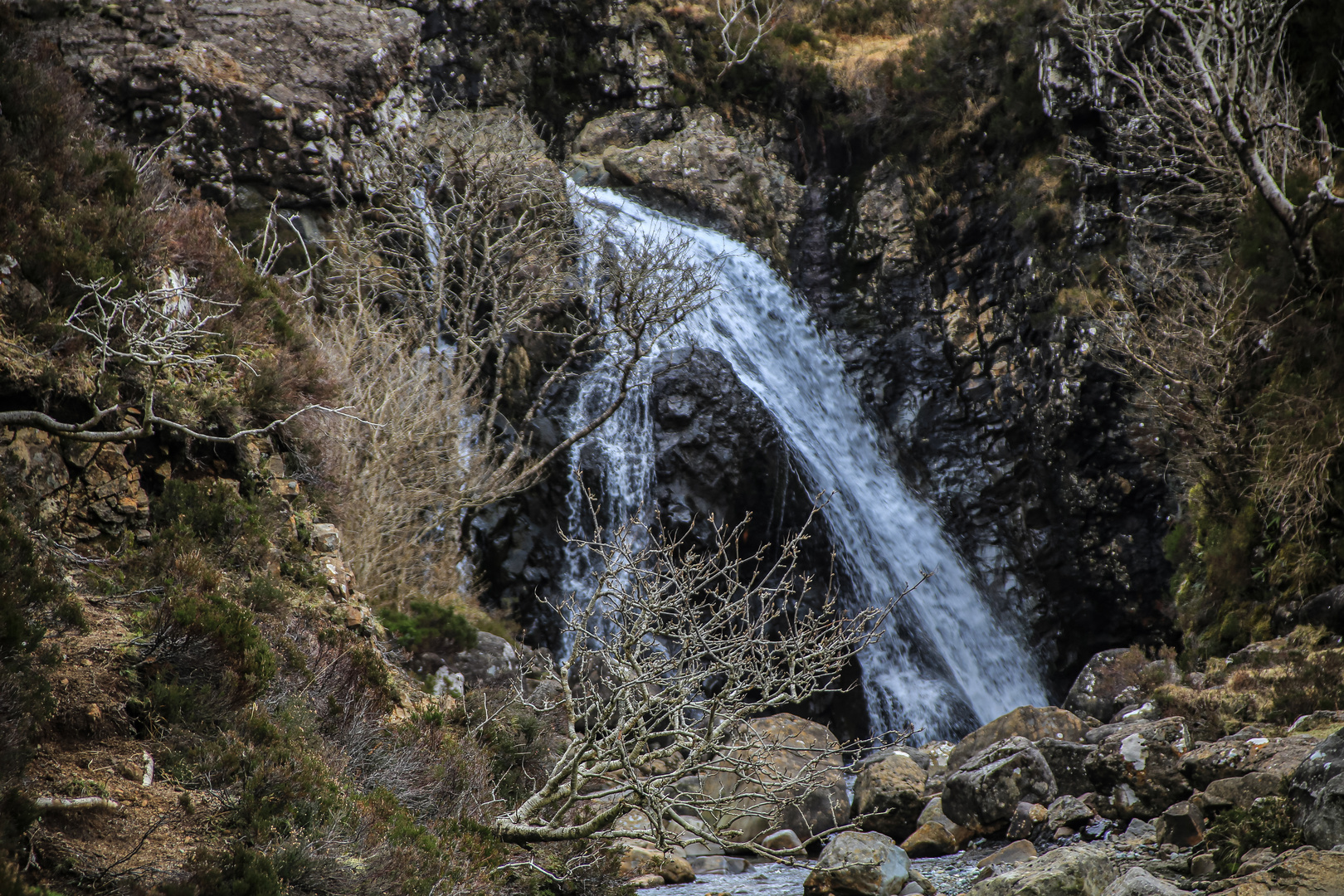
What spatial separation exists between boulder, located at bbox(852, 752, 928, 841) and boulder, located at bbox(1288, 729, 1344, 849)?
190 inches

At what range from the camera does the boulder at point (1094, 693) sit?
14.2m

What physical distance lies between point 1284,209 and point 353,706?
1280 centimetres

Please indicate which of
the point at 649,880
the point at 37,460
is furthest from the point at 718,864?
the point at 37,460

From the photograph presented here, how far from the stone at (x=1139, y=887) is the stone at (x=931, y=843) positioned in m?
3.37

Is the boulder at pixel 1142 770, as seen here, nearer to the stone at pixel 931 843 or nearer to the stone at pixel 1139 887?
the stone at pixel 931 843


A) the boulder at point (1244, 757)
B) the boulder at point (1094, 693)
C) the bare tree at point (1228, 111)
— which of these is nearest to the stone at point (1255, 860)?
the boulder at point (1244, 757)

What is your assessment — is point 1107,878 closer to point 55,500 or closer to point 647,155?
point 55,500

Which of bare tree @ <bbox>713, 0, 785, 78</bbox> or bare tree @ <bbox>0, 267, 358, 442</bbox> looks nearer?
bare tree @ <bbox>0, 267, 358, 442</bbox>

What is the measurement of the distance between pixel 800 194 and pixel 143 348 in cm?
1920

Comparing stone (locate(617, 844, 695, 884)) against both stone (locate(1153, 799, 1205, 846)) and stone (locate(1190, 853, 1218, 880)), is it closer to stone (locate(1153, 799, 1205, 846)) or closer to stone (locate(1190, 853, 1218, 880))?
stone (locate(1153, 799, 1205, 846))

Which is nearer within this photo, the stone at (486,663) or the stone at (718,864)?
the stone at (718,864)

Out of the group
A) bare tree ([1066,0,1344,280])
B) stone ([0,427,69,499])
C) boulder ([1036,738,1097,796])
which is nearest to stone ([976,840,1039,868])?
boulder ([1036,738,1097,796])

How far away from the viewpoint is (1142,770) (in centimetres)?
893

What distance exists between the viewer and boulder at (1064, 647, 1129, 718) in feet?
46.5
